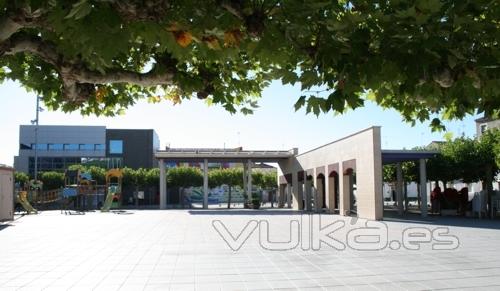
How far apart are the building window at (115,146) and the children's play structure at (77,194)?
23.6m

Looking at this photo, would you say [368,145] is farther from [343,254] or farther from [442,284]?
[442,284]

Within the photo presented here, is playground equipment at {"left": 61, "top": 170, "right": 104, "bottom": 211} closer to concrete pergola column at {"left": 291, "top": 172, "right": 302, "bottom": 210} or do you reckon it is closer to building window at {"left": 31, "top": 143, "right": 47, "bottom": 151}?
concrete pergola column at {"left": 291, "top": 172, "right": 302, "bottom": 210}

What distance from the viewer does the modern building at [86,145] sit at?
73.8 meters

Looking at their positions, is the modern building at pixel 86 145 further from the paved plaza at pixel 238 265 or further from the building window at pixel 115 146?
the paved plaza at pixel 238 265

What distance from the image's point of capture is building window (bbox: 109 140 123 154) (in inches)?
2936

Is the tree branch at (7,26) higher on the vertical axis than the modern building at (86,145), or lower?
lower

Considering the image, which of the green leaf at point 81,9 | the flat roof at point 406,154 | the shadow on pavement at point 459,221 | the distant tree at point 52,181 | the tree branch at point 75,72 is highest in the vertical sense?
the flat roof at point 406,154

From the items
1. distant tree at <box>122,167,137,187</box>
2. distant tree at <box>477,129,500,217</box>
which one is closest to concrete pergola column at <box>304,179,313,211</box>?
distant tree at <box>477,129,500,217</box>

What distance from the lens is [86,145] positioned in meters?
75.1

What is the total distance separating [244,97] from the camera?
741cm

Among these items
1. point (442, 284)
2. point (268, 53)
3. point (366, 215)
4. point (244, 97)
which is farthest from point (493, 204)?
point (268, 53)

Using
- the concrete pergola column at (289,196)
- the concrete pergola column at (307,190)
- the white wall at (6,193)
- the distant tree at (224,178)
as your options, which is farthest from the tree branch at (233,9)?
the distant tree at (224,178)

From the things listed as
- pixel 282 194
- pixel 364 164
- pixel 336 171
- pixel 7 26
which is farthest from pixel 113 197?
pixel 7 26

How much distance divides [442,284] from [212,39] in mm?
6630
